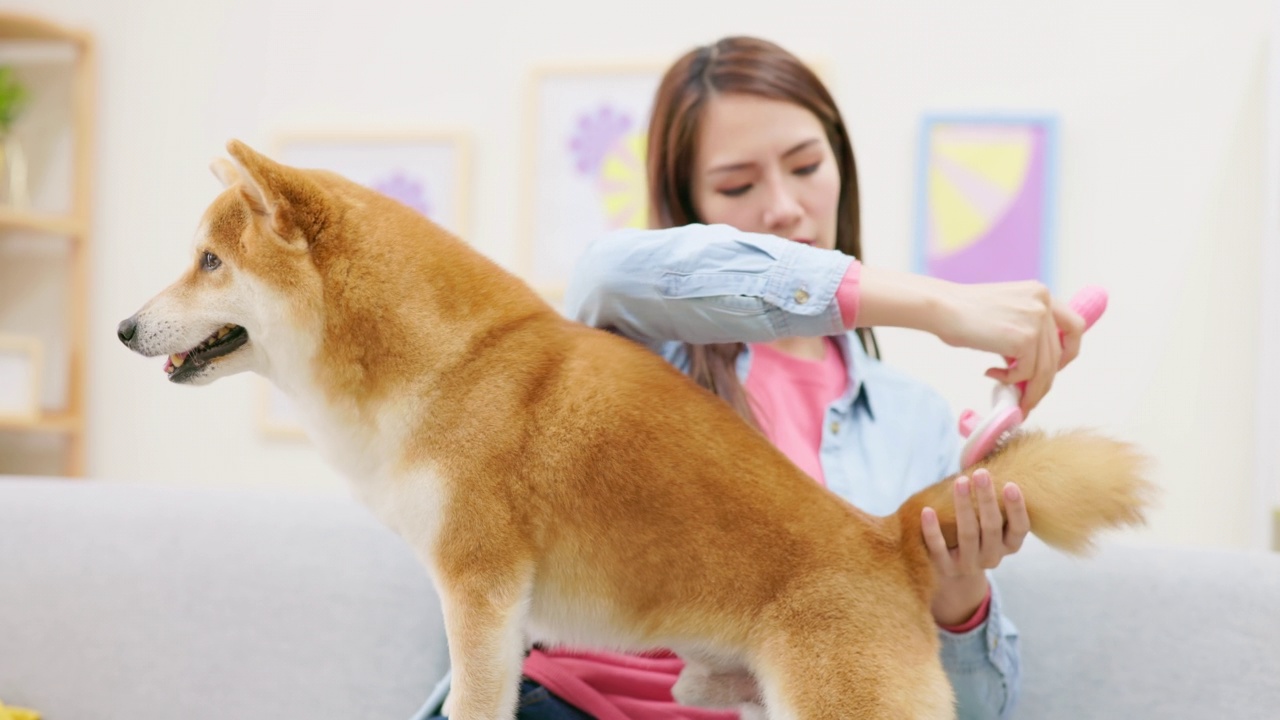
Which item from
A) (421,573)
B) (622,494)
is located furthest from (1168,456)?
(622,494)

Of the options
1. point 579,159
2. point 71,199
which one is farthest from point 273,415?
point 579,159

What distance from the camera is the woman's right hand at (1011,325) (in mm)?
926

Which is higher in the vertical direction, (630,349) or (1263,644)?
(630,349)

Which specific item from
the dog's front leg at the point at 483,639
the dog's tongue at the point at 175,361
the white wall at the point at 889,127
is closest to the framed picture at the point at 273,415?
the white wall at the point at 889,127

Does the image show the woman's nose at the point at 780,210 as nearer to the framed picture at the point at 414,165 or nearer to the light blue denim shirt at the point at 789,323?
the light blue denim shirt at the point at 789,323

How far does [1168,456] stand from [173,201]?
2539 millimetres

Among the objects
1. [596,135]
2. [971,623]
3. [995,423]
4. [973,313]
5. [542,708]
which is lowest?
[542,708]

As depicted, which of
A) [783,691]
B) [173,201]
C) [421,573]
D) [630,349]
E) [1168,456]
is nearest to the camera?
[783,691]

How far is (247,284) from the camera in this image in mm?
917

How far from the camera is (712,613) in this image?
894mm

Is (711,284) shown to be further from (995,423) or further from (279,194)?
(279,194)

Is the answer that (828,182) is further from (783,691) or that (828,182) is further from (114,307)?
(114,307)

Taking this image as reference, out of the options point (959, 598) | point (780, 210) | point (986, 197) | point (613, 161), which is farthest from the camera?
point (613, 161)

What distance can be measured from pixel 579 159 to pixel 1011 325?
5.57 ft
